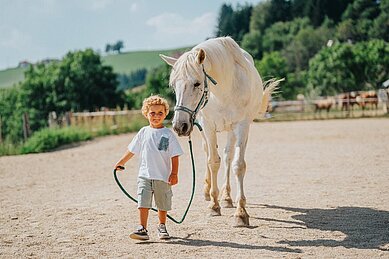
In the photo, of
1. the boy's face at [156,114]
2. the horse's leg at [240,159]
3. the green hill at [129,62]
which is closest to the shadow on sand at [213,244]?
the horse's leg at [240,159]

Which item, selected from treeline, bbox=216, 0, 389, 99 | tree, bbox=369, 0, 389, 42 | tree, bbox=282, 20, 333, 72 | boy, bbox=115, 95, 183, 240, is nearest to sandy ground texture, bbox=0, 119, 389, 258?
boy, bbox=115, 95, 183, 240

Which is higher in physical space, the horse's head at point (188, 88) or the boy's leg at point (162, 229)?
the horse's head at point (188, 88)

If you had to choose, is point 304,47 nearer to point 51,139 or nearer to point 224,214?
point 51,139

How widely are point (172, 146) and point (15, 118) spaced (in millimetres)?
37774

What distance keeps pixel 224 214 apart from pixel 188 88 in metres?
1.83

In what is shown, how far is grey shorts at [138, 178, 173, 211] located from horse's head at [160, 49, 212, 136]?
1.71 feet

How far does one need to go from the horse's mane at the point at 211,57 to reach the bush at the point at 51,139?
12.7m

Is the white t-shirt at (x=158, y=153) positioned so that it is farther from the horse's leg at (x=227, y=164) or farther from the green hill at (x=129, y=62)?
the green hill at (x=129, y=62)

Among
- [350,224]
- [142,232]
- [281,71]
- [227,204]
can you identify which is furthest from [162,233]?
[281,71]

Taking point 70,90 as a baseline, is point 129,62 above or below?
above

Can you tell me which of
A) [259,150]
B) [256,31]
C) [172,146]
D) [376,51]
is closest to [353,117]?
[259,150]

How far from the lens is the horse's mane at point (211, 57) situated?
4754 mm

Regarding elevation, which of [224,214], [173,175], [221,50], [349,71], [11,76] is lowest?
[224,214]

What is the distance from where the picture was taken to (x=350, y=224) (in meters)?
5.02
